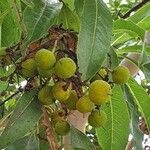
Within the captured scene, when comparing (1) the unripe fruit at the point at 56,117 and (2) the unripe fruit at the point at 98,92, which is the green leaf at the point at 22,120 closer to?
(1) the unripe fruit at the point at 56,117

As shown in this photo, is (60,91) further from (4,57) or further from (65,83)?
(4,57)

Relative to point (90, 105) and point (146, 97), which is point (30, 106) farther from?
point (146, 97)

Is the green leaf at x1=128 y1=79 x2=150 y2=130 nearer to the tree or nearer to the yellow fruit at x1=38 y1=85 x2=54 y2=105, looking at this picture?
the tree

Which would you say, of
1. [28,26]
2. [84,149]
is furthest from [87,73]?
[84,149]

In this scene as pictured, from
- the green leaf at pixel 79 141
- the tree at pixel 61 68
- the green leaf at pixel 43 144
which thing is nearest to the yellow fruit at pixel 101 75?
the tree at pixel 61 68

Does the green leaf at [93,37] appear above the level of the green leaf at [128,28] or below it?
above

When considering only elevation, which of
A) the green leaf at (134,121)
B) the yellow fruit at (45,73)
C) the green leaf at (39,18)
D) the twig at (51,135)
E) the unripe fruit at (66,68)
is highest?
the green leaf at (39,18)

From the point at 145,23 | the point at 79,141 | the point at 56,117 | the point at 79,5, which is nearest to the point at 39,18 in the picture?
the point at 79,5
